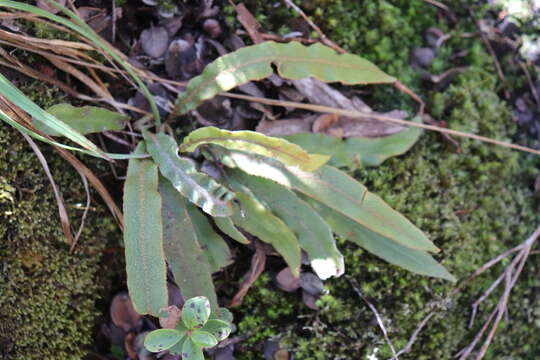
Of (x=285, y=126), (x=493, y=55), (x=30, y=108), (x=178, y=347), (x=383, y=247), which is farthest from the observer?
(x=493, y=55)

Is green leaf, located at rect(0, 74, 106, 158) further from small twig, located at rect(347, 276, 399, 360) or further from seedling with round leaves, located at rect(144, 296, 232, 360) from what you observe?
small twig, located at rect(347, 276, 399, 360)

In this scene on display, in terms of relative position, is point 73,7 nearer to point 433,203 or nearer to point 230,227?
point 230,227

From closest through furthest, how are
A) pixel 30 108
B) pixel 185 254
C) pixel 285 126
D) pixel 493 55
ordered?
pixel 30 108 < pixel 185 254 < pixel 285 126 < pixel 493 55

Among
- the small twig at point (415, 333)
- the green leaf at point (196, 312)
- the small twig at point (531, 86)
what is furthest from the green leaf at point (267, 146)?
the small twig at point (531, 86)

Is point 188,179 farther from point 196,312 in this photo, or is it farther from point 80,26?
point 80,26

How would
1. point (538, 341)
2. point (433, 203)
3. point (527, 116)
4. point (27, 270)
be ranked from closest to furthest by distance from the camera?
point (27, 270), point (433, 203), point (538, 341), point (527, 116)

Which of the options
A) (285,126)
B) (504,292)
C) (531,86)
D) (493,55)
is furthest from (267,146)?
(531,86)

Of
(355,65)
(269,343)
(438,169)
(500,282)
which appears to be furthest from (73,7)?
(500,282)

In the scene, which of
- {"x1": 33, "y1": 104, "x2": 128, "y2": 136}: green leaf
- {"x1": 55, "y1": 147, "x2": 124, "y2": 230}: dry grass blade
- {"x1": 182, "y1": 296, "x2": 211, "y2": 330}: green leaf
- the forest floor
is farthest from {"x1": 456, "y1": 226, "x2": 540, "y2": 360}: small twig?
{"x1": 33, "y1": 104, "x2": 128, "y2": 136}: green leaf
